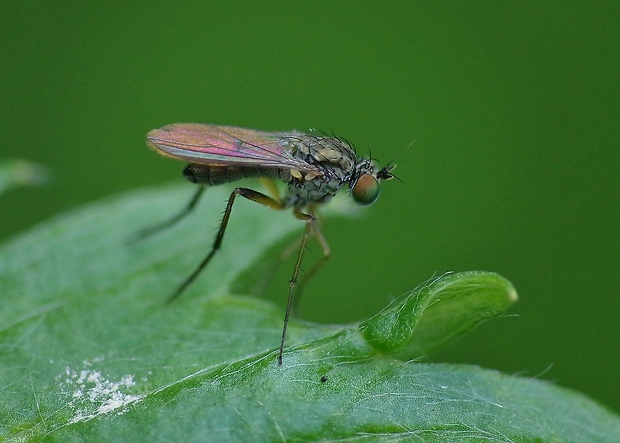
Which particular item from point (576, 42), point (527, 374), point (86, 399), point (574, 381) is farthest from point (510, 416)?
point (576, 42)

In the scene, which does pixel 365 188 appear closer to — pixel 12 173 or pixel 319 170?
pixel 319 170

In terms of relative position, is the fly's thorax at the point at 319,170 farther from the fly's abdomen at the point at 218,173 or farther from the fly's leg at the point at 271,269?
the fly's leg at the point at 271,269

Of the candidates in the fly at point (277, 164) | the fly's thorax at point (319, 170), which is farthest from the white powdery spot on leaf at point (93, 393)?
the fly's thorax at point (319, 170)

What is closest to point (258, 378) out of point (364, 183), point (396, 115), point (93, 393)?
point (93, 393)

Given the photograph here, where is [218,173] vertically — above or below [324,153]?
below

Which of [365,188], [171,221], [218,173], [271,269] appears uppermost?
[365,188]

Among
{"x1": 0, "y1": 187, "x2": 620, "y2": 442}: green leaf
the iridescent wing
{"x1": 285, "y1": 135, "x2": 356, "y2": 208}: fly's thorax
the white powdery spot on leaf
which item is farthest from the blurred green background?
the white powdery spot on leaf
